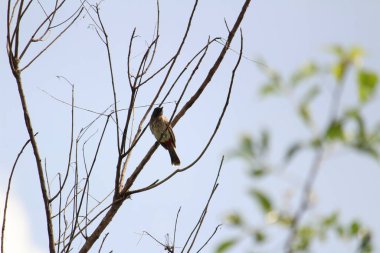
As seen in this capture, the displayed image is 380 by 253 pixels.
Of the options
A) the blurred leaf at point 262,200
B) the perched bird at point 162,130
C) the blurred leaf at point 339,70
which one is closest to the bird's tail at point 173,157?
the perched bird at point 162,130

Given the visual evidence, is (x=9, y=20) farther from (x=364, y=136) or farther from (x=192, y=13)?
(x=364, y=136)

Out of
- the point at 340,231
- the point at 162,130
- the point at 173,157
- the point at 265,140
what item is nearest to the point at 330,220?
the point at 340,231

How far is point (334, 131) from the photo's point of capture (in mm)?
1248

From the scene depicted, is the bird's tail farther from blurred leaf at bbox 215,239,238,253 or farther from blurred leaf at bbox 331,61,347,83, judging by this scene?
blurred leaf at bbox 331,61,347,83

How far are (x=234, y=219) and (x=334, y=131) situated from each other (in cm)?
43

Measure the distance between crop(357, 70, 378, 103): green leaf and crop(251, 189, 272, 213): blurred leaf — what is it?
36 cm

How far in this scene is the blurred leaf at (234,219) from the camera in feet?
4.97

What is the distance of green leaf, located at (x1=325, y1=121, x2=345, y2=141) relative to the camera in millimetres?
1249

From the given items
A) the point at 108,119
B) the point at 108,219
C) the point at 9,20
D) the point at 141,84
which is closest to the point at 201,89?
the point at 141,84

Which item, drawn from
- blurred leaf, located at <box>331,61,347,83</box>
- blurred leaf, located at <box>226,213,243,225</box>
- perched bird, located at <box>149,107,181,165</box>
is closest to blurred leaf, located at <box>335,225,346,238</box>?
blurred leaf, located at <box>226,213,243,225</box>

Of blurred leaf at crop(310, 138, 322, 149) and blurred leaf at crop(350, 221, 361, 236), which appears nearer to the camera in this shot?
blurred leaf at crop(310, 138, 322, 149)

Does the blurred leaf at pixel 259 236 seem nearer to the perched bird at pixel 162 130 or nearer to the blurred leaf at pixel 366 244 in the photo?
the blurred leaf at pixel 366 244

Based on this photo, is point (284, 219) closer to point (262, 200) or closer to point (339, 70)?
point (262, 200)

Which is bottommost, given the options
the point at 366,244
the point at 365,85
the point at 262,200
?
the point at 366,244
